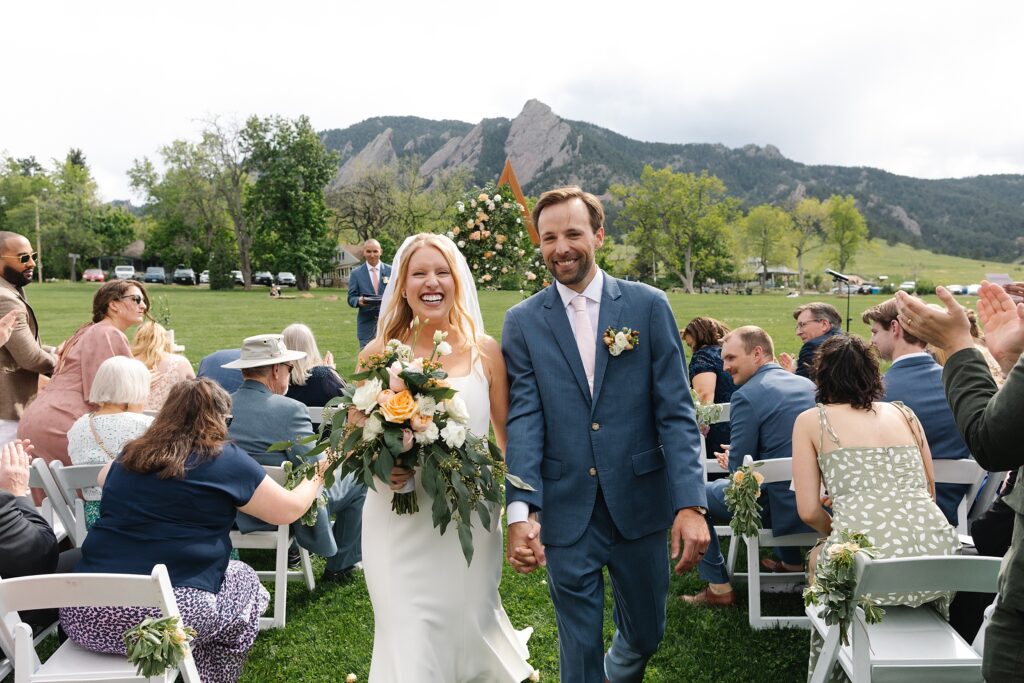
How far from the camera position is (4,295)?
6059 millimetres

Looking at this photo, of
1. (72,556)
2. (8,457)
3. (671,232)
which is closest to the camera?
(8,457)

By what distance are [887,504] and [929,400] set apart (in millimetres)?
1583

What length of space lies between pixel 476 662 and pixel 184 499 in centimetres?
170

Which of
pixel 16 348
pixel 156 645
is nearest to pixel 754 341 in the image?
pixel 156 645

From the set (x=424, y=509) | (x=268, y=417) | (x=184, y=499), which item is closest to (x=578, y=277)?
(x=424, y=509)

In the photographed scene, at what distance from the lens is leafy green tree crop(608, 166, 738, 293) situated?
303 feet

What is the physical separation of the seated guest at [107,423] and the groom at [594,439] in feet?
9.69

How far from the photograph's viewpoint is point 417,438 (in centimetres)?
295

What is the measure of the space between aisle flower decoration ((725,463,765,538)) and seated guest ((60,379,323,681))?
9.11 ft

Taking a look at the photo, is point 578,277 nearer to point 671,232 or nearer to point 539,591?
point 539,591

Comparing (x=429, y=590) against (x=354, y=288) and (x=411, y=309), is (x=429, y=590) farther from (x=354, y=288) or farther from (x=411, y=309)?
(x=354, y=288)

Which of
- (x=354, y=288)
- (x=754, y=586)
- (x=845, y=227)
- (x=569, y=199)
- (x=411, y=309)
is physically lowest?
(x=754, y=586)

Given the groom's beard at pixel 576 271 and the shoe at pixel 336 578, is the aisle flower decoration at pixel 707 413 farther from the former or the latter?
the shoe at pixel 336 578

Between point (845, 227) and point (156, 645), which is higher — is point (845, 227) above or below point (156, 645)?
above
